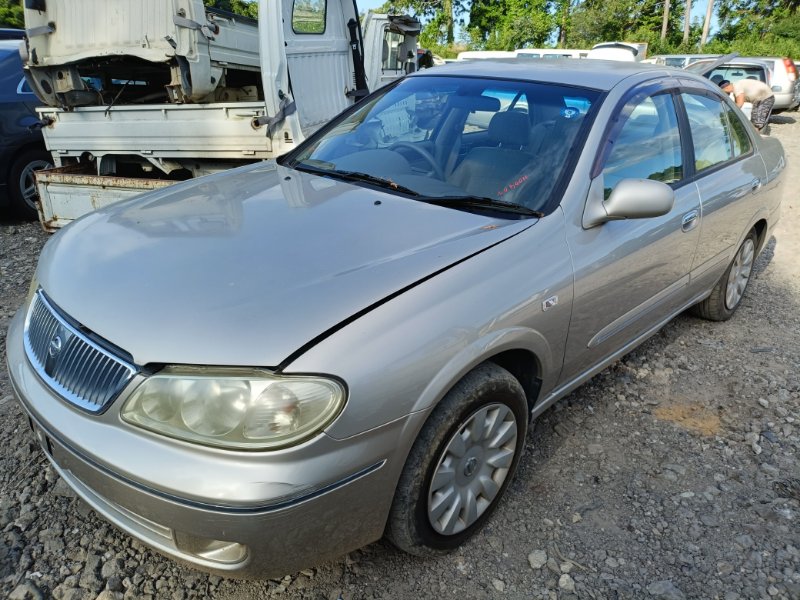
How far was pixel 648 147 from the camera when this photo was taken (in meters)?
2.86

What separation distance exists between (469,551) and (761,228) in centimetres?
332

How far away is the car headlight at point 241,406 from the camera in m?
1.57

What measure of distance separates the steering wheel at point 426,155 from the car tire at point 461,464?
96 cm

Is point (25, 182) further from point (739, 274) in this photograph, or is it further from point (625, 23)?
point (625, 23)

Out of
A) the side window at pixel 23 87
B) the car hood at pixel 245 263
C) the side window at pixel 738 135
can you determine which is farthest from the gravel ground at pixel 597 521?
the side window at pixel 23 87

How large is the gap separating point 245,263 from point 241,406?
558 mm

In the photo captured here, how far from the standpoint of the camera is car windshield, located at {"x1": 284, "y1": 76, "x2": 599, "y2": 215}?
8.02ft

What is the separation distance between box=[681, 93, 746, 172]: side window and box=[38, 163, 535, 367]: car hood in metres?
1.64

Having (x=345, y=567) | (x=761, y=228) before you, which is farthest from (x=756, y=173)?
(x=345, y=567)

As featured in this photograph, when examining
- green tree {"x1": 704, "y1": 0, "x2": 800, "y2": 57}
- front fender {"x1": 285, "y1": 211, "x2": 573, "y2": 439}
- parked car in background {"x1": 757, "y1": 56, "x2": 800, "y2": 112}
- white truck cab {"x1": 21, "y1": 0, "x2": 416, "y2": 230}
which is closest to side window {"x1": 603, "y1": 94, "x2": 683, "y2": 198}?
front fender {"x1": 285, "y1": 211, "x2": 573, "y2": 439}

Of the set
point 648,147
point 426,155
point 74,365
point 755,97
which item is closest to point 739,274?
point 648,147

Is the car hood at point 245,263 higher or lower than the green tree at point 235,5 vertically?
lower

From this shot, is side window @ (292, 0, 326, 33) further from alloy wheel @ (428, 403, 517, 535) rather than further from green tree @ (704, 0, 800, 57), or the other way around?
green tree @ (704, 0, 800, 57)

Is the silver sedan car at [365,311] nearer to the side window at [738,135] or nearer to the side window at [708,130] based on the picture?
the side window at [708,130]
